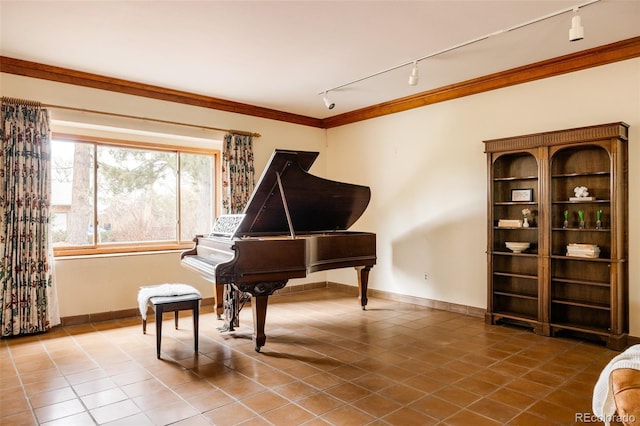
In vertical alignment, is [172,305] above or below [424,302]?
above

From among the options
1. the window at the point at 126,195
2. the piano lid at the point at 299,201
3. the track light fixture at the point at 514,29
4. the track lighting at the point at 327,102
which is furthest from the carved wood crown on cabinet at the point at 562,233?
the window at the point at 126,195

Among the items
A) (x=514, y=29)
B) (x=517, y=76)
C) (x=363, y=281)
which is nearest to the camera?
(x=514, y=29)

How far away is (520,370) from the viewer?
3244mm

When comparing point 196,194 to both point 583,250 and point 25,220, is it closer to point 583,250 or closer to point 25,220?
point 25,220

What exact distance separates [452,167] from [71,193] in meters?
4.77

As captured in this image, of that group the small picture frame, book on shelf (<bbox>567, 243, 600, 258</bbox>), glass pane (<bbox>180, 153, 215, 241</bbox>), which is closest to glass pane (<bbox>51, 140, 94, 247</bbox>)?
Answer: glass pane (<bbox>180, 153, 215, 241</bbox>)

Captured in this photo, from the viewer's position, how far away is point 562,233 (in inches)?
171

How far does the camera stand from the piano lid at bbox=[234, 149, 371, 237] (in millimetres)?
3771

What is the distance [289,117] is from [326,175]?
48.0 inches

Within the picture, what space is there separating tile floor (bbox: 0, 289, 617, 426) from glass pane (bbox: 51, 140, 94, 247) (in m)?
1.11

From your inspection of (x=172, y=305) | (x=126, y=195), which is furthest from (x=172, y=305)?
(x=126, y=195)

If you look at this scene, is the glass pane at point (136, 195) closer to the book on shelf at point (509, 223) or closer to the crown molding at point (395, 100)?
the crown molding at point (395, 100)

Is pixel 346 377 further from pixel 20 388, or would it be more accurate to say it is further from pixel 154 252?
pixel 154 252

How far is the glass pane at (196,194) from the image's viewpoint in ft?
Result: 19.1
